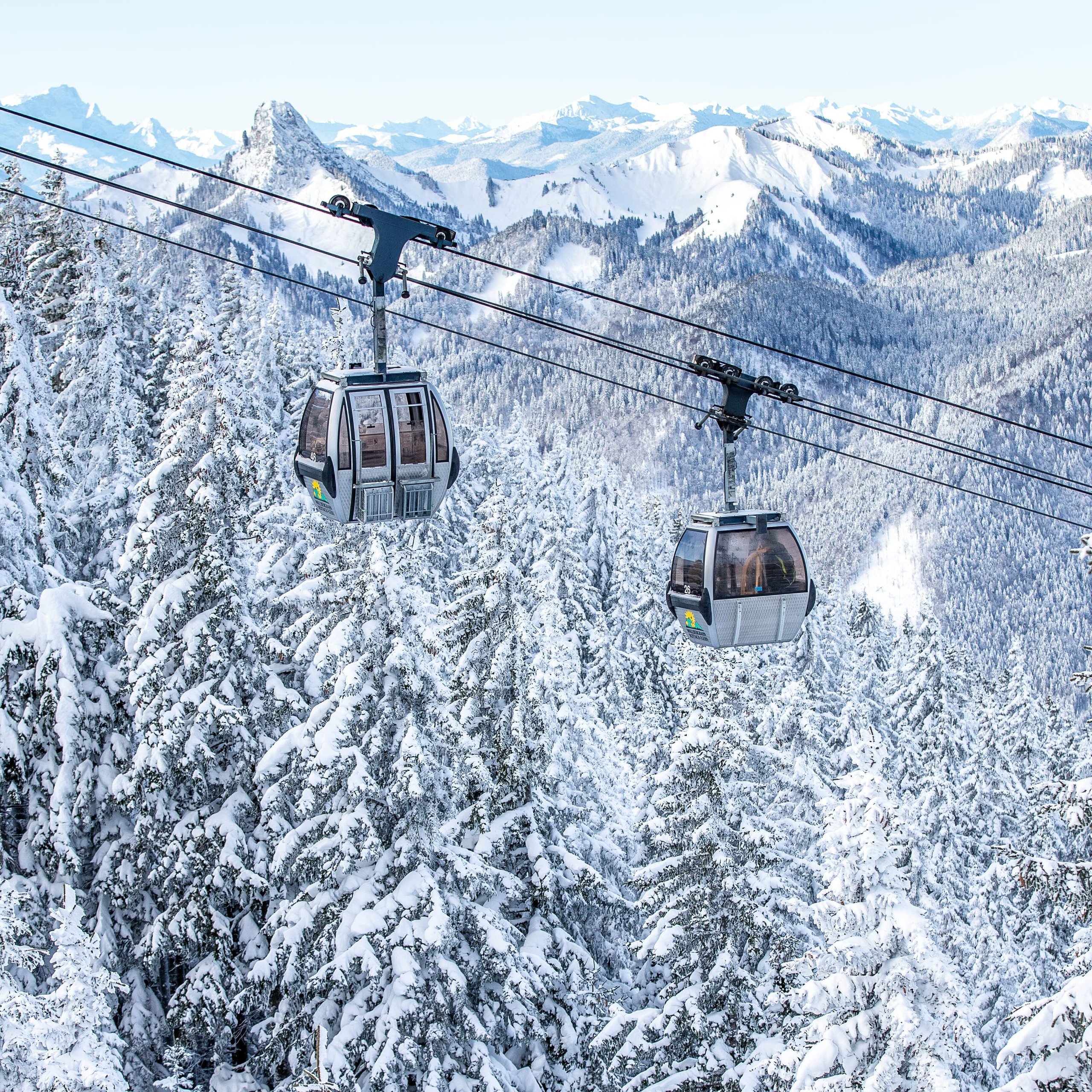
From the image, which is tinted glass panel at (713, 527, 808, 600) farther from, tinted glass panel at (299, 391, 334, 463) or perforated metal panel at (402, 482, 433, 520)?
tinted glass panel at (299, 391, 334, 463)

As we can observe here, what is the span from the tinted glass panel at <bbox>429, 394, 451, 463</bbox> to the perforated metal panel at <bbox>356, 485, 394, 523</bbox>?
0.63 m

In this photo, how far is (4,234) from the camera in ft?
118

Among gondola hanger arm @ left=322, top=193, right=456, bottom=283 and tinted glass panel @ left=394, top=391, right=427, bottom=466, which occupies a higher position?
gondola hanger arm @ left=322, top=193, right=456, bottom=283

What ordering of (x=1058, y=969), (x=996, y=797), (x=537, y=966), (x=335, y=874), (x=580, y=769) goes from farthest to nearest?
(x=996, y=797) < (x=1058, y=969) < (x=580, y=769) < (x=537, y=966) < (x=335, y=874)

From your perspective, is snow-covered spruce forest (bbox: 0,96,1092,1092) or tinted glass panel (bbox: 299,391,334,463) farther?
snow-covered spruce forest (bbox: 0,96,1092,1092)

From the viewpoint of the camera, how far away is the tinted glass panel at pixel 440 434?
40.7 feet

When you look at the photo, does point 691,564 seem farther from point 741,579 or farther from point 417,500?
point 417,500

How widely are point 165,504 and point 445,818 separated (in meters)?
7.00

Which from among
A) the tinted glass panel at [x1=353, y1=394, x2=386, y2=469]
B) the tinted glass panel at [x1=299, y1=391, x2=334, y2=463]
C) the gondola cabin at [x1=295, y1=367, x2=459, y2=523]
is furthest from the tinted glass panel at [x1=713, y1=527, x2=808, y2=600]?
the tinted glass panel at [x1=299, y1=391, x2=334, y2=463]

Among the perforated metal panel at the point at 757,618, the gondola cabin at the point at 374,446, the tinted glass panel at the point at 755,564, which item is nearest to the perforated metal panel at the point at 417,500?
the gondola cabin at the point at 374,446

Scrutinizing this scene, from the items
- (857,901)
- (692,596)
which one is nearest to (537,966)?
(857,901)

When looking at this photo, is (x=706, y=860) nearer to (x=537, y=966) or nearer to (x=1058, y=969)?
(x=537, y=966)

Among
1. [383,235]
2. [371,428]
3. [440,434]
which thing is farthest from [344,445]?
[383,235]

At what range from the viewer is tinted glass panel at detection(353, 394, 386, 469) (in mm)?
12031
